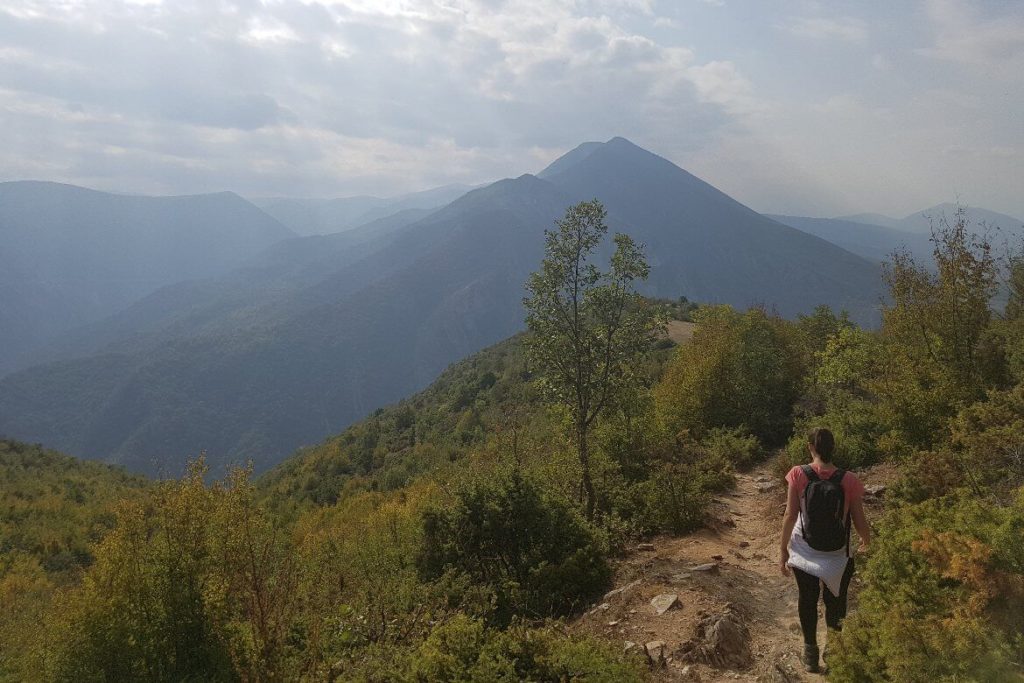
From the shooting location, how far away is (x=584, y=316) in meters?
10.6

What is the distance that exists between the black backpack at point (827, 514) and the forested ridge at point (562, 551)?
1.69ft

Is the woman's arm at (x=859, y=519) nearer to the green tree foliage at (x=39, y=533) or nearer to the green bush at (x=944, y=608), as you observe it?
the green bush at (x=944, y=608)

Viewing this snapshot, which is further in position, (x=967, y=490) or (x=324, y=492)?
(x=324, y=492)

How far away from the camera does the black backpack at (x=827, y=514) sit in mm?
4875

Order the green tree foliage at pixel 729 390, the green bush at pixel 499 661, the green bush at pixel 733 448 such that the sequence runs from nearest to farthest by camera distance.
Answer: the green bush at pixel 499 661
the green bush at pixel 733 448
the green tree foliage at pixel 729 390

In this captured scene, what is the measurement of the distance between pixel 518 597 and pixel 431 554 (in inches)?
73.3

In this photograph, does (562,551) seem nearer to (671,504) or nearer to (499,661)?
(671,504)

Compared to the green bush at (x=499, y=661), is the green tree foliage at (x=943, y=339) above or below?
above

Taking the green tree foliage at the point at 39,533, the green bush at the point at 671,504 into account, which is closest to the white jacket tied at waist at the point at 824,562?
the green bush at the point at 671,504

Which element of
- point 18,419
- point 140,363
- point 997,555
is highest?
point 997,555

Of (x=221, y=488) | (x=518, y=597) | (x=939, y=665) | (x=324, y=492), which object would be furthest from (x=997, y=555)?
(x=324, y=492)

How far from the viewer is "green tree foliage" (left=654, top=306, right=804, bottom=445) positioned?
1841 cm

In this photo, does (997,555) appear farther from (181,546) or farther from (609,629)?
(181,546)

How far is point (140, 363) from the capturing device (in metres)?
190
